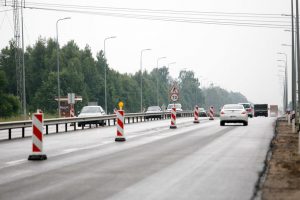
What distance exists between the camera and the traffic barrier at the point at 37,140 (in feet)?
50.5

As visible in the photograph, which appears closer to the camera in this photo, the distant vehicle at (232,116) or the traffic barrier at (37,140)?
the traffic barrier at (37,140)

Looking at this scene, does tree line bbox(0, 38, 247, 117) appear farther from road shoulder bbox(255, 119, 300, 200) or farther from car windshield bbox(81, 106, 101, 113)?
road shoulder bbox(255, 119, 300, 200)

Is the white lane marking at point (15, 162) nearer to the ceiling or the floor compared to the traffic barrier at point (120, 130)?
nearer to the floor

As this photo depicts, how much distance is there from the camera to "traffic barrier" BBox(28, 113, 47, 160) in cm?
1540

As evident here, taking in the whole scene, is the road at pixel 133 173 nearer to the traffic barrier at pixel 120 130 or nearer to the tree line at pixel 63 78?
the traffic barrier at pixel 120 130

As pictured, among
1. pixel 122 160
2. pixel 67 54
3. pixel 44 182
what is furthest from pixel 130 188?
pixel 67 54

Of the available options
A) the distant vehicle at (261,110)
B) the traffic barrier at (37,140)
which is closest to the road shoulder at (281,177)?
the traffic barrier at (37,140)

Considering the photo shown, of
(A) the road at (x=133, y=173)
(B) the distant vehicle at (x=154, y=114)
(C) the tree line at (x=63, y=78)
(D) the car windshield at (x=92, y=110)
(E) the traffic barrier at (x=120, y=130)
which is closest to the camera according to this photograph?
(A) the road at (x=133, y=173)

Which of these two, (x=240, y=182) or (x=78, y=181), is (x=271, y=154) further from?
(x=78, y=181)

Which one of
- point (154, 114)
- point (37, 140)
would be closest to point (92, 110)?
point (154, 114)

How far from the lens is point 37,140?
51.5ft

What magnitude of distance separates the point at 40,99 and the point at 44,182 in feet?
314

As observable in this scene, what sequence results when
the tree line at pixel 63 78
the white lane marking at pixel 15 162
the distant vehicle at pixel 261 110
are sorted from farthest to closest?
1. the tree line at pixel 63 78
2. the distant vehicle at pixel 261 110
3. the white lane marking at pixel 15 162

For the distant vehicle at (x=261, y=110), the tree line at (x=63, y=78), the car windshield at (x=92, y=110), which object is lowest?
the distant vehicle at (x=261, y=110)
